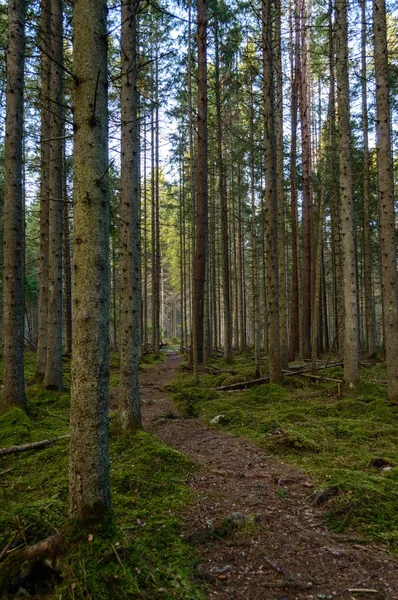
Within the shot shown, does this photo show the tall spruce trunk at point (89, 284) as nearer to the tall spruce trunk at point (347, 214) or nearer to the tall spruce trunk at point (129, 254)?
the tall spruce trunk at point (129, 254)

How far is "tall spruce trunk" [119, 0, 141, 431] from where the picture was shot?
18.6 feet

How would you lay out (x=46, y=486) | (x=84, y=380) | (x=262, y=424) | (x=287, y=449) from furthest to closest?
1. (x=262, y=424)
2. (x=287, y=449)
3. (x=46, y=486)
4. (x=84, y=380)

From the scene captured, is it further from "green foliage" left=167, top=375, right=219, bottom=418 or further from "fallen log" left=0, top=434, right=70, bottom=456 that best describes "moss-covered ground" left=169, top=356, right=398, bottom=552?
"fallen log" left=0, top=434, right=70, bottom=456

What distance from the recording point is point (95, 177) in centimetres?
262

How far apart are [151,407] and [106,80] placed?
24.8 feet

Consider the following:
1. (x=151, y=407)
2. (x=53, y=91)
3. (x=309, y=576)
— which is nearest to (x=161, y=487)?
(x=309, y=576)

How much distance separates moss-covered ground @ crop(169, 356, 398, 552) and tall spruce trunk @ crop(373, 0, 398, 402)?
1.11 meters

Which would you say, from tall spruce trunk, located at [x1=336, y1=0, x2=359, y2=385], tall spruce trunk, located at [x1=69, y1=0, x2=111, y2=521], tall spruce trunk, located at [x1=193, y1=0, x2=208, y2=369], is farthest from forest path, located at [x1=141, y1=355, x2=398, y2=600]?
tall spruce trunk, located at [x1=193, y1=0, x2=208, y2=369]

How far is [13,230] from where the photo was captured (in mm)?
7078

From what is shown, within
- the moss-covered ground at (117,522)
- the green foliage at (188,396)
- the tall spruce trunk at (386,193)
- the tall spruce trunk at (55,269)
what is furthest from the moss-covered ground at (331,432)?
the tall spruce trunk at (55,269)

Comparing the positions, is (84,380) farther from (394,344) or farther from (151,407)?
(394,344)

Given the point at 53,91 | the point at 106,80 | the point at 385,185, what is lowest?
the point at 106,80

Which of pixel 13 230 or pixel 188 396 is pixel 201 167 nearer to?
pixel 13 230

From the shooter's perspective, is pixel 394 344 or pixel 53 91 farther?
pixel 53 91
